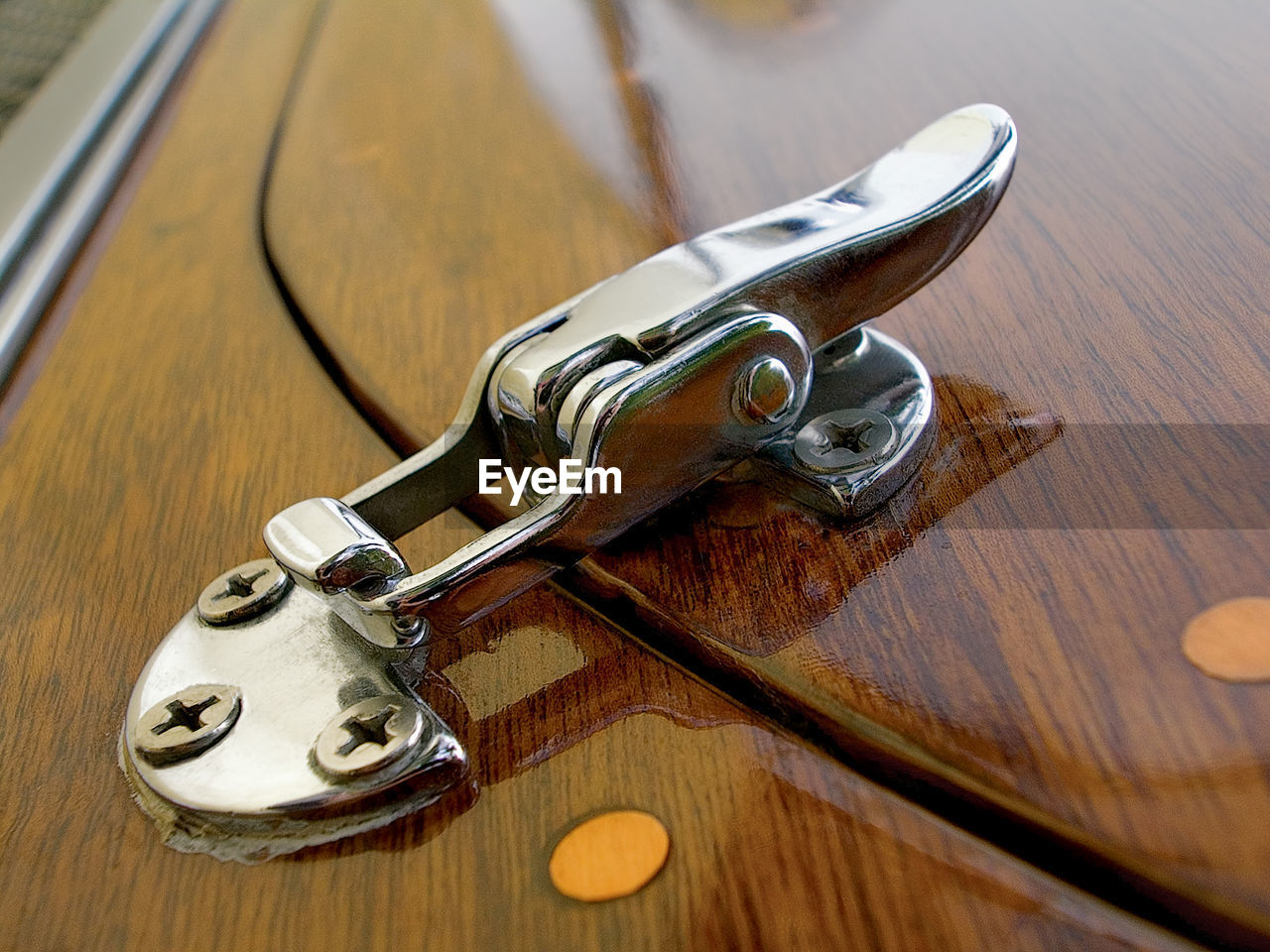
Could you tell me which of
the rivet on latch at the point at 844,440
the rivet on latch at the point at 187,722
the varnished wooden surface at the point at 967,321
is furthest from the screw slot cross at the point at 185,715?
the rivet on latch at the point at 844,440

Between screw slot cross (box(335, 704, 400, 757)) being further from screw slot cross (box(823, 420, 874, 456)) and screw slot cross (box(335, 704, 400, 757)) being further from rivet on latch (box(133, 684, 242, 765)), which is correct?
screw slot cross (box(823, 420, 874, 456))

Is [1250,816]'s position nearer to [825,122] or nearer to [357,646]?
→ [357,646]

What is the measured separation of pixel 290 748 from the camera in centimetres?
44

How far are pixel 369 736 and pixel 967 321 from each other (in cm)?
36

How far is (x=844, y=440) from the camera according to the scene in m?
0.51

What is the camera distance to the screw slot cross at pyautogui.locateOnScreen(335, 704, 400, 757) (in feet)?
1.40

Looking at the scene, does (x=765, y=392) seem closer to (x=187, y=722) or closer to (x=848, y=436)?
(x=848, y=436)

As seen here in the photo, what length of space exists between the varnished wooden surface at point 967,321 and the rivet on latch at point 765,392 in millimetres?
44

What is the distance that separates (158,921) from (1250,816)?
358 millimetres

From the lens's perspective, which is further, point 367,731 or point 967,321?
point 967,321

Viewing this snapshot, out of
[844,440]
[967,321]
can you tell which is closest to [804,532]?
[844,440]

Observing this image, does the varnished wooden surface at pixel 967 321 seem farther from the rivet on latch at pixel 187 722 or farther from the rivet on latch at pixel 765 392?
the rivet on latch at pixel 187 722

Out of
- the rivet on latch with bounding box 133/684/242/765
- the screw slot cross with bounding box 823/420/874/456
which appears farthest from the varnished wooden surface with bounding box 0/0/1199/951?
the screw slot cross with bounding box 823/420/874/456

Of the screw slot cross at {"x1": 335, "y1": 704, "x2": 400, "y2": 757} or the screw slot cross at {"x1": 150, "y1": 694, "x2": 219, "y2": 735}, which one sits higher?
the screw slot cross at {"x1": 150, "y1": 694, "x2": 219, "y2": 735}
